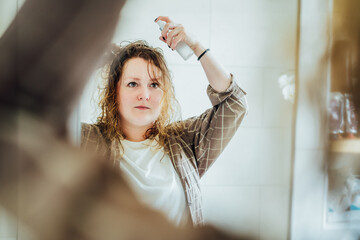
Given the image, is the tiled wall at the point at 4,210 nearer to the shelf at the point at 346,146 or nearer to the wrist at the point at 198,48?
the wrist at the point at 198,48

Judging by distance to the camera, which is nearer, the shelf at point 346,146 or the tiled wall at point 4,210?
the tiled wall at point 4,210

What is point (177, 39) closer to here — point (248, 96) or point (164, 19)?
point (164, 19)

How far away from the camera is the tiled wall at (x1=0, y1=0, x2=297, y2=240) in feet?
1.34

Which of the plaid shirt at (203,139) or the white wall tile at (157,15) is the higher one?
the white wall tile at (157,15)

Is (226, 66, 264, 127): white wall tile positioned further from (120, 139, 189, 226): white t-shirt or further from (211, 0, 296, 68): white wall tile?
(120, 139, 189, 226): white t-shirt

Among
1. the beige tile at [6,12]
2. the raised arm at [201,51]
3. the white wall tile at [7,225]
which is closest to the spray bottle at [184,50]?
the raised arm at [201,51]

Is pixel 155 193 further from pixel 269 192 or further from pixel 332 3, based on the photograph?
pixel 332 3

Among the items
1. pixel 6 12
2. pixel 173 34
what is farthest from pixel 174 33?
pixel 6 12

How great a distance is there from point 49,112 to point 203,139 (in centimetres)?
22

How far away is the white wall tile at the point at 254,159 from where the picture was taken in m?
0.44

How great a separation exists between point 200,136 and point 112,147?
0.13 metres

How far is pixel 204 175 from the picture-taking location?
0.43m

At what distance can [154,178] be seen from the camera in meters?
0.41

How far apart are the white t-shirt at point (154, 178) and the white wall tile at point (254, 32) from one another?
0.18m
